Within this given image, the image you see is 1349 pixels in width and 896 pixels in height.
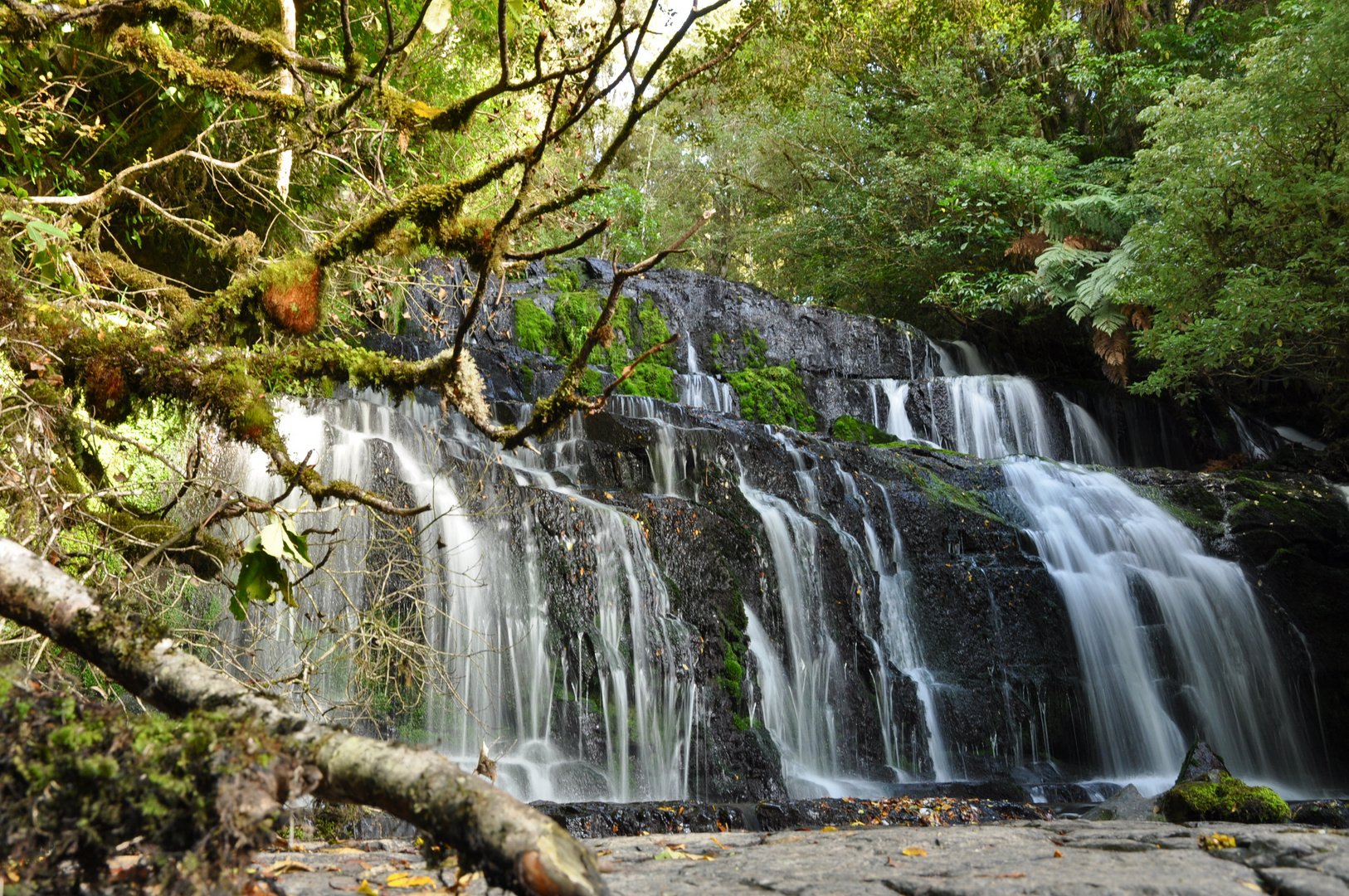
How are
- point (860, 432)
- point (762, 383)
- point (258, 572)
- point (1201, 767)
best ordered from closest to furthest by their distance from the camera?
point (258, 572) → point (1201, 767) → point (860, 432) → point (762, 383)

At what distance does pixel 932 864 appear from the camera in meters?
2.74

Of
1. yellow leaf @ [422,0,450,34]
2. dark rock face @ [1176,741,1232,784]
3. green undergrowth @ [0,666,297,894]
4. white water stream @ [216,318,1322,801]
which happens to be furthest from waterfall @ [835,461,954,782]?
green undergrowth @ [0,666,297,894]

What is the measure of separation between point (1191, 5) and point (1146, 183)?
7.07 metres

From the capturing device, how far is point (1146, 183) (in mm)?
12867

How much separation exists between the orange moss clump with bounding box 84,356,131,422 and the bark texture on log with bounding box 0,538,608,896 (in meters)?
1.85

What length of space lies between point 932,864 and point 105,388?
3.53 metres

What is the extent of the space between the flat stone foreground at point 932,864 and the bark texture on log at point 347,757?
42 centimetres

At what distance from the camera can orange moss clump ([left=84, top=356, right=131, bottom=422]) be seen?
340cm

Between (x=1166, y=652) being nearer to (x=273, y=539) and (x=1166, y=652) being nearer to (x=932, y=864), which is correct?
(x=932, y=864)

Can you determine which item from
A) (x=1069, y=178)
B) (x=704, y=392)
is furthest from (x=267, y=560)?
(x=1069, y=178)

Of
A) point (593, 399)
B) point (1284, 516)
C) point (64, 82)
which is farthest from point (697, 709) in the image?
point (1284, 516)

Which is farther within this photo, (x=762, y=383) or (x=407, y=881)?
(x=762, y=383)

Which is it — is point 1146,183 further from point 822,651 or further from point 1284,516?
point 822,651

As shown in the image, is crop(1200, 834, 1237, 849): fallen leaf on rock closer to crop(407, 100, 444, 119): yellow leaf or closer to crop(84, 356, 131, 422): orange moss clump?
crop(407, 100, 444, 119): yellow leaf
